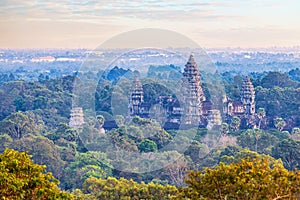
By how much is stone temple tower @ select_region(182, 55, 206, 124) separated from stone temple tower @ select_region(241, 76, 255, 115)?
5320 millimetres

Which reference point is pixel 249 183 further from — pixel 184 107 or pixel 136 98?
pixel 136 98

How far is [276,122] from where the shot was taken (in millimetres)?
64688

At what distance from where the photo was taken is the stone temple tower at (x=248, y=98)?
240 feet

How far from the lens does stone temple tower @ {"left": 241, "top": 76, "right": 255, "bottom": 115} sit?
240 ft

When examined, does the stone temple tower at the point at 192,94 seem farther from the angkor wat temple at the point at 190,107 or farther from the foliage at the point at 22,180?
the foliage at the point at 22,180

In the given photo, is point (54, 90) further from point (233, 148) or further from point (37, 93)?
point (233, 148)

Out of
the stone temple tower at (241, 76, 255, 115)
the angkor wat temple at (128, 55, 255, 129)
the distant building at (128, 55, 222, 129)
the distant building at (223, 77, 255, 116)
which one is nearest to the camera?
the angkor wat temple at (128, 55, 255, 129)

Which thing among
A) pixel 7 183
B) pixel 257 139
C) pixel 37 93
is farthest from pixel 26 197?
pixel 37 93

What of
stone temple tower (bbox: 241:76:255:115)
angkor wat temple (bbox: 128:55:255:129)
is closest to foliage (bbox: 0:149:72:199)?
angkor wat temple (bbox: 128:55:255:129)

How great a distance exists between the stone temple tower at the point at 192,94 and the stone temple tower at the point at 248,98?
5.32 metres

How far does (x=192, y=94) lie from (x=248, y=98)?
8.78 meters

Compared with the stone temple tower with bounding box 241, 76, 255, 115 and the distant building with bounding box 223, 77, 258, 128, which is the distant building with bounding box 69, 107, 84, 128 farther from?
the stone temple tower with bounding box 241, 76, 255, 115

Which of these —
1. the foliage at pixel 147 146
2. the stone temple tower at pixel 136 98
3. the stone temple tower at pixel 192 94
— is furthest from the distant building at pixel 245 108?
the foliage at pixel 147 146

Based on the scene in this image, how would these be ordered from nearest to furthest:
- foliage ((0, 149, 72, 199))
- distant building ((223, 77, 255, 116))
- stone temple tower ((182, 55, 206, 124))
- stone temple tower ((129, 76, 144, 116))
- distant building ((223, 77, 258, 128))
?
foliage ((0, 149, 72, 199)), stone temple tower ((182, 55, 206, 124)), distant building ((223, 77, 258, 128)), distant building ((223, 77, 255, 116)), stone temple tower ((129, 76, 144, 116))
